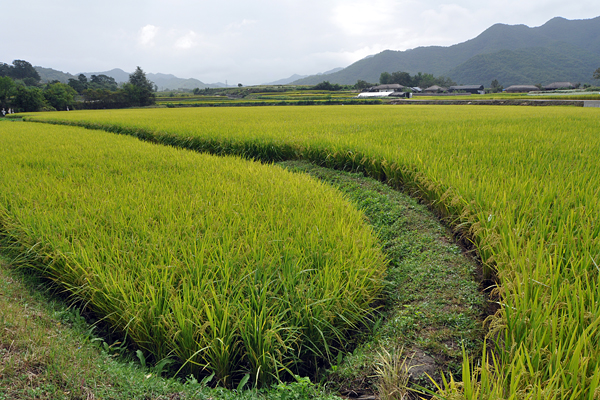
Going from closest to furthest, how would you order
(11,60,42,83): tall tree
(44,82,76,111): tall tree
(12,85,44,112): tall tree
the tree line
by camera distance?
1. (12,85,44,112): tall tree
2. the tree line
3. (44,82,76,111): tall tree
4. (11,60,42,83): tall tree

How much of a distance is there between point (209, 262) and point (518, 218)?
7.04 ft

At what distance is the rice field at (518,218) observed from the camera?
1.15 meters

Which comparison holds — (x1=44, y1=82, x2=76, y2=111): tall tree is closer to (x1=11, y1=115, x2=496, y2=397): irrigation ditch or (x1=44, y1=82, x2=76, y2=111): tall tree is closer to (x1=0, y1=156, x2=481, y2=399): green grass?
(x1=11, y1=115, x2=496, y2=397): irrigation ditch

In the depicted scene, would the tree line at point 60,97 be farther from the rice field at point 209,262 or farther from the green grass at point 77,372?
the green grass at point 77,372

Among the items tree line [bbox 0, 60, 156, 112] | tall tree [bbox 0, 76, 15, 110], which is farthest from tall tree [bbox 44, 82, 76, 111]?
tall tree [bbox 0, 76, 15, 110]

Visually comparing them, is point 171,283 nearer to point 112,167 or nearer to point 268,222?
point 268,222

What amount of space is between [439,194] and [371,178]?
1.49 metres

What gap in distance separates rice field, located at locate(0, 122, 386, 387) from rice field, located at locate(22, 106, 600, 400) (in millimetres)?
774

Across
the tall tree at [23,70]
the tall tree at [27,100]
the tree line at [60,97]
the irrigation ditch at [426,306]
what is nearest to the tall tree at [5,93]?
the tree line at [60,97]

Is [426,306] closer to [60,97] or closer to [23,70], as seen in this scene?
[60,97]

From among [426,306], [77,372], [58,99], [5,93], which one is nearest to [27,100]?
[5,93]

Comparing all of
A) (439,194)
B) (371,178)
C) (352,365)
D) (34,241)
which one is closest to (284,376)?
(352,365)

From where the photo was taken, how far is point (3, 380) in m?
1.36

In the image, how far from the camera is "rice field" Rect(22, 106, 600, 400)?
1.15 metres
